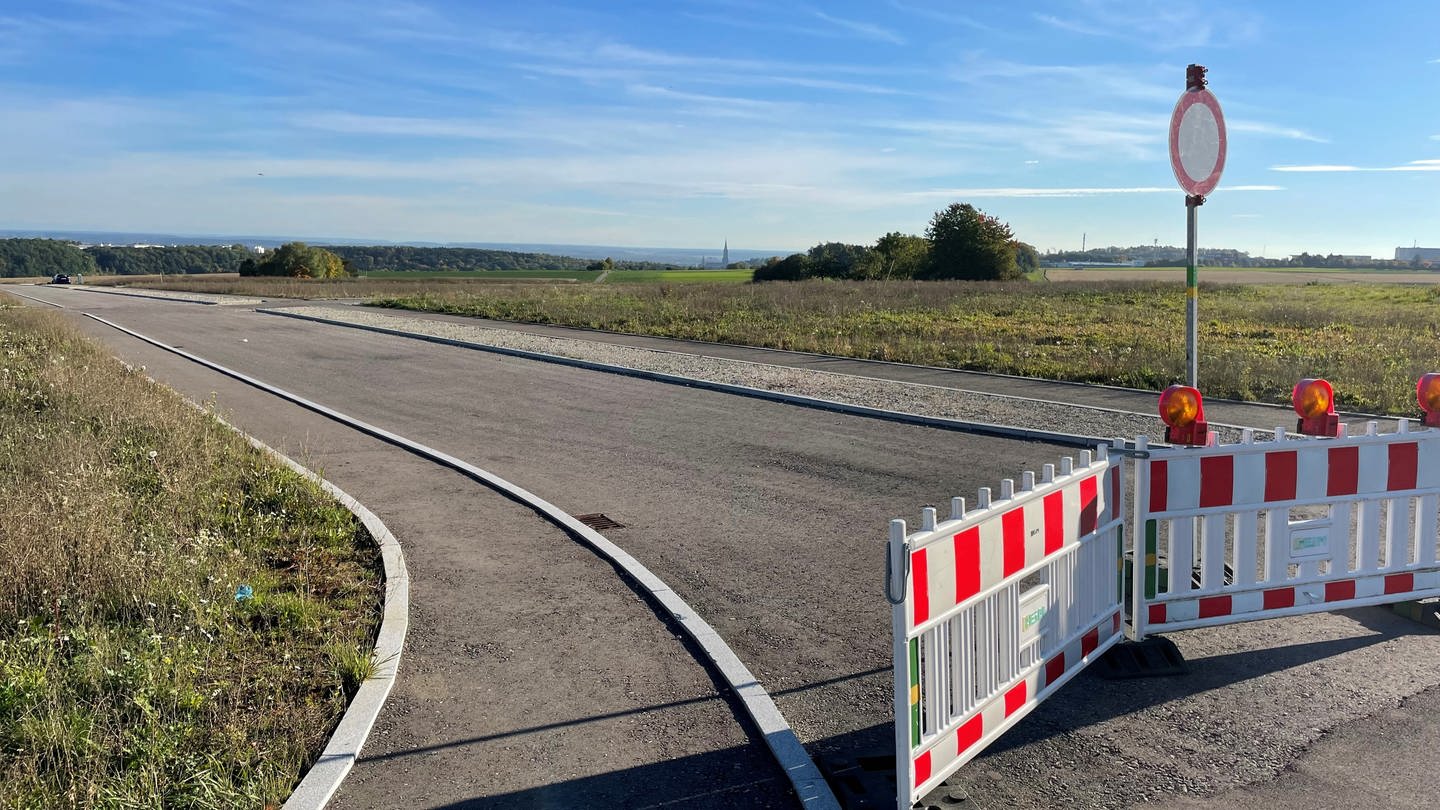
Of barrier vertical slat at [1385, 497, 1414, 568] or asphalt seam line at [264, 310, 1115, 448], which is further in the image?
asphalt seam line at [264, 310, 1115, 448]

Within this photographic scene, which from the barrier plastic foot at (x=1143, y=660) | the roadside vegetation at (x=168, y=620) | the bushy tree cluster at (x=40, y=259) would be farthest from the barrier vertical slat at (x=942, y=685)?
the bushy tree cluster at (x=40, y=259)

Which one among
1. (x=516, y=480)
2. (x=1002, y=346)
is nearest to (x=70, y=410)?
(x=516, y=480)

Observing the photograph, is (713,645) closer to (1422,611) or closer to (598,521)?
(598,521)

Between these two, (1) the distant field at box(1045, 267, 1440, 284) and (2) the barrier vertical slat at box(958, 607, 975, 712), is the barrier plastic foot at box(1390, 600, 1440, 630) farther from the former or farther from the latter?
(1) the distant field at box(1045, 267, 1440, 284)

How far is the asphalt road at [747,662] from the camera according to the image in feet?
14.0

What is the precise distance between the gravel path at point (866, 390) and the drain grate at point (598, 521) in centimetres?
598

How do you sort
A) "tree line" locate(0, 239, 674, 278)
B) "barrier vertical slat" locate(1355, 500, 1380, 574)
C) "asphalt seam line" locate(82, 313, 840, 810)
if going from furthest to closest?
1. "tree line" locate(0, 239, 674, 278)
2. "barrier vertical slat" locate(1355, 500, 1380, 574)
3. "asphalt seam line" locate(82, 313, 840, 810)

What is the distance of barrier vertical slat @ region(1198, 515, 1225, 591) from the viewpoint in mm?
5633

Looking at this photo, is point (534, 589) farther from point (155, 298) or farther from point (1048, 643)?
point (155, 298)

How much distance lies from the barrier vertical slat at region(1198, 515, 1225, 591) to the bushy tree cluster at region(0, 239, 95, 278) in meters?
136

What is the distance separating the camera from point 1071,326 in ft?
103

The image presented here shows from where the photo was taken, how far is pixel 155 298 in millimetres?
49844

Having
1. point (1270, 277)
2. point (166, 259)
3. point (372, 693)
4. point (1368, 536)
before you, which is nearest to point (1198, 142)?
point (1368, 536)

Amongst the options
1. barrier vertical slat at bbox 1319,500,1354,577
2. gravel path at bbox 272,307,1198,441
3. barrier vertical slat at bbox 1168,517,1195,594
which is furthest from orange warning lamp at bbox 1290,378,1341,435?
gravel path at bbox 272,307,1198,441
